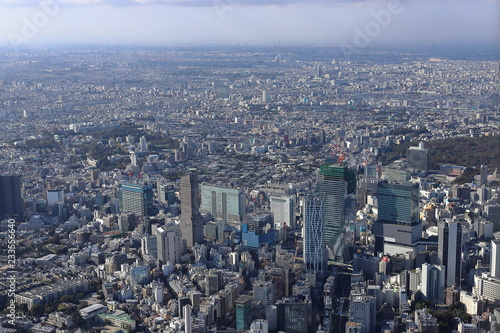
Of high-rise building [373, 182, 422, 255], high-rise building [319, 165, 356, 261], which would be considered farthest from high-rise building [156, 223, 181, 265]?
high-rise building [373, 182, 422, 255]

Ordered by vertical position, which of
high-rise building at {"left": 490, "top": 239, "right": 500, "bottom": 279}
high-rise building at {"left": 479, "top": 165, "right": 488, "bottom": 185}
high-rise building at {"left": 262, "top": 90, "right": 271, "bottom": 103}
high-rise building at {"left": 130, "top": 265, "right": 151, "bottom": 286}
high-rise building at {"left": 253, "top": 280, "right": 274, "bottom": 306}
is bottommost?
high-rise building at {"left": 130, "top": 265, "right": 151, "bottom": 286}

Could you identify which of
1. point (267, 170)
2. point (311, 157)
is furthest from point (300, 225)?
point (311, 157)

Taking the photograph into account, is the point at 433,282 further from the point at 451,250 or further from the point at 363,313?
the point at 363,313

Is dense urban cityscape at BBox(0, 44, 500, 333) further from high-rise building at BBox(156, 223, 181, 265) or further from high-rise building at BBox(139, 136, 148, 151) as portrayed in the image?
high-rise building at BBox(139, 136, 148, 151)

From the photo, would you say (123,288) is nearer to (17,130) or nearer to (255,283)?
(255,283)

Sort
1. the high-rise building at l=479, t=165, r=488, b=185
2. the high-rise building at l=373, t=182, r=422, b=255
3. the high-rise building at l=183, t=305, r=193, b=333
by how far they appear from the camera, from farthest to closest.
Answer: the high-rise building at l=479, t=165, r=488, b=185
the high-rise building at l=373, t=182, r=422, b=255
the high-rise building at l=183, t=305, r=193, b=333

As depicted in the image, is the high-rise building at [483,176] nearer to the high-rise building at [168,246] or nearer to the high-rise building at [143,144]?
the high-rise building at [168,246]

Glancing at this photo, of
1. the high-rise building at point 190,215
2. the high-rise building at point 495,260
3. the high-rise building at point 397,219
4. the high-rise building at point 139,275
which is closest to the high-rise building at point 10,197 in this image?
the high-rise building at point 190,215
